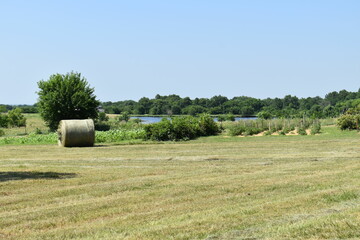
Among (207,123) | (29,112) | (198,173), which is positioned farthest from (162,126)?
(29,112)

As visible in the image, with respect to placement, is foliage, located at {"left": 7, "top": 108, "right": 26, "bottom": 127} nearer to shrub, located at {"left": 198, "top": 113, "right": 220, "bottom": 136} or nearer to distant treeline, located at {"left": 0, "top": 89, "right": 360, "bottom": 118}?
shrub, located at {"left": 198, "top": 113, "right": 220, "bottom": 136}

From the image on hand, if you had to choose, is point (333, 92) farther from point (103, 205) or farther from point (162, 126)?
point (103, 205)

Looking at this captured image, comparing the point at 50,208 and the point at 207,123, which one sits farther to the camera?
the point at 207,123

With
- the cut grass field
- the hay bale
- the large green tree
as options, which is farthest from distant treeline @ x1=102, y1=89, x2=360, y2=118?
the cut grass field

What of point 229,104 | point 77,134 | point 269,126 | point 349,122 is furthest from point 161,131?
point 229,104

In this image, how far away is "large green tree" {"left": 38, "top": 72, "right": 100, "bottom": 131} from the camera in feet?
169

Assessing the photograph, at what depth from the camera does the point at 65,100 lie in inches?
2034

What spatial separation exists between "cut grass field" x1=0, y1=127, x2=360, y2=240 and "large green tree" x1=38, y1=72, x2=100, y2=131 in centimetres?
3060

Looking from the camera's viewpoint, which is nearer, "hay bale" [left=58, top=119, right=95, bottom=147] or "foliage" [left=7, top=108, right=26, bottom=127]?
"hay bale" [left=58, top=119, right=95, bottom=147]

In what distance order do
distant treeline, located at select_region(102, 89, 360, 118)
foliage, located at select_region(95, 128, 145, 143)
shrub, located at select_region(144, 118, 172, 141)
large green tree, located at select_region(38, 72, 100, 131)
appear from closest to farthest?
shrub, located at select_region(144, 118, 172, 141), foliage, located at select_region(95, 128, 145, 143), large green tree, located at select_region(38, 72, 100, 131), distant treeline, located at select_region(102, 89, 360, 118)

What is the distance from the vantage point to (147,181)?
14.7 m

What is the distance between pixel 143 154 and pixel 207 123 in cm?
1657

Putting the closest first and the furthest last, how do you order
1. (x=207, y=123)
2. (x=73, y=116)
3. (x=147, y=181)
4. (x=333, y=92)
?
(x=147, y=181) < (x=207, y=123) < (x=73, y=116) < (x=333, y=92)

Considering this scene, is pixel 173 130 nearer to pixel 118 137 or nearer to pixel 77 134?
pixel 118 137
